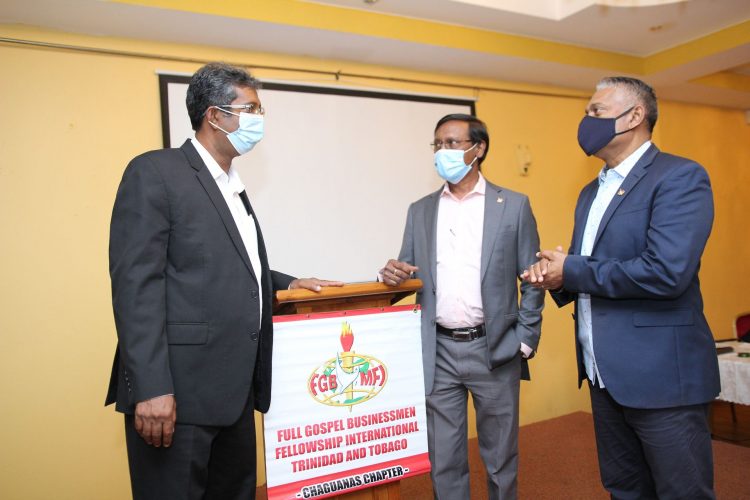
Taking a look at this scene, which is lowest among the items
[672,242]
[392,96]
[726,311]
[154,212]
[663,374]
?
[726,311]

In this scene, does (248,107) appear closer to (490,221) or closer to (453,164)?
(453,164)

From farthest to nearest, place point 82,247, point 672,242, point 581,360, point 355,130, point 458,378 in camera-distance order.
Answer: point 355,130
point 82,247
point 458,378
point 581,360
point 672,242

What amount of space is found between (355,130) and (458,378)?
207 cm

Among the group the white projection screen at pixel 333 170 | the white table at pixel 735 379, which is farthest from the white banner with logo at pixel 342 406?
the white table at pixel 735 379

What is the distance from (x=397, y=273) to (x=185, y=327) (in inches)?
29.3

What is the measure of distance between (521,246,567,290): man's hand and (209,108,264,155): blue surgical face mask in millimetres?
1063

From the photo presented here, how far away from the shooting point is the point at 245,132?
6.08 ft

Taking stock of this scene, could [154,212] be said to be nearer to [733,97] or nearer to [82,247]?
[82,247]

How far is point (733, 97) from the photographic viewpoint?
559 centimetres

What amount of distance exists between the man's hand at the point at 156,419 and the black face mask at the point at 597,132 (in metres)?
1.62

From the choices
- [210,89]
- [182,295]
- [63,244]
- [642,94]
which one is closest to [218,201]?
[182,295]

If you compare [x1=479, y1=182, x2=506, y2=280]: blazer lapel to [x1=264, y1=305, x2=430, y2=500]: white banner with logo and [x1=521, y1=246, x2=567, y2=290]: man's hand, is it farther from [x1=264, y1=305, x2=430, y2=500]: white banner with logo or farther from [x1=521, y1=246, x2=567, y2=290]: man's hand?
[x1=264, y1=305, x2=430, y2=500]: white banner with logo

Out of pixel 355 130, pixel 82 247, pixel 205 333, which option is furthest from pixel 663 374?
pixel 82 247

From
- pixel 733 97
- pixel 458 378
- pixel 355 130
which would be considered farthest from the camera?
pixel 733 97
